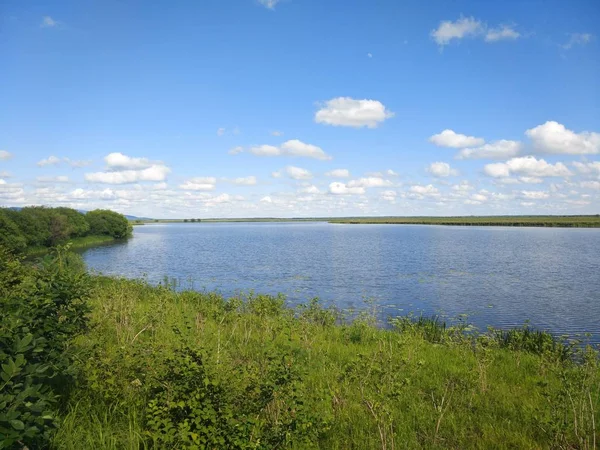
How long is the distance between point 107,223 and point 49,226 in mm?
31768

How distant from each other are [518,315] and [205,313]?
16986 mm

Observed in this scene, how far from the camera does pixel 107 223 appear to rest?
109 m

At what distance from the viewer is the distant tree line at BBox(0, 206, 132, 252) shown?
60172 mm

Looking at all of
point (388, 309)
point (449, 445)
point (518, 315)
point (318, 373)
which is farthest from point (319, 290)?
point (449, 445)

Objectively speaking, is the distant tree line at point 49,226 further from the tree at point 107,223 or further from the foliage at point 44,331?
the foliage at point 44,331

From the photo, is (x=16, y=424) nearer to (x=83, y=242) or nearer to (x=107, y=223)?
(x=83, y=242)

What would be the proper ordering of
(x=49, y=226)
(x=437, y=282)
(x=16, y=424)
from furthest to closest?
(x=49, y=226) < (x=437, y=282) < (x=16, y=424)

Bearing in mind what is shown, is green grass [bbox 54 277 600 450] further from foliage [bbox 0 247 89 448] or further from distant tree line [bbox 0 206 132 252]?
distant tree line [bbox 0 206 132 252]

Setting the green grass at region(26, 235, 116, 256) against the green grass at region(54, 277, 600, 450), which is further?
the green grass at region(26, 235, 116, 256)

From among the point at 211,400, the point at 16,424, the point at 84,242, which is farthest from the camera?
the point at 84,242

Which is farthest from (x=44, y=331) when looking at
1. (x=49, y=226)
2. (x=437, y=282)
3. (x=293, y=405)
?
(x=49, y=226)

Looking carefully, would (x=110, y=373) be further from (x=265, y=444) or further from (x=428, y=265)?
(x=428, y=265)

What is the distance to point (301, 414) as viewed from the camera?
5062 millimetres

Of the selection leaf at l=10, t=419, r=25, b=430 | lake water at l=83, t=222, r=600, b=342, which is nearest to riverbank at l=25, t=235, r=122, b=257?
lake water at l=83, t=222, r=600, b=342
